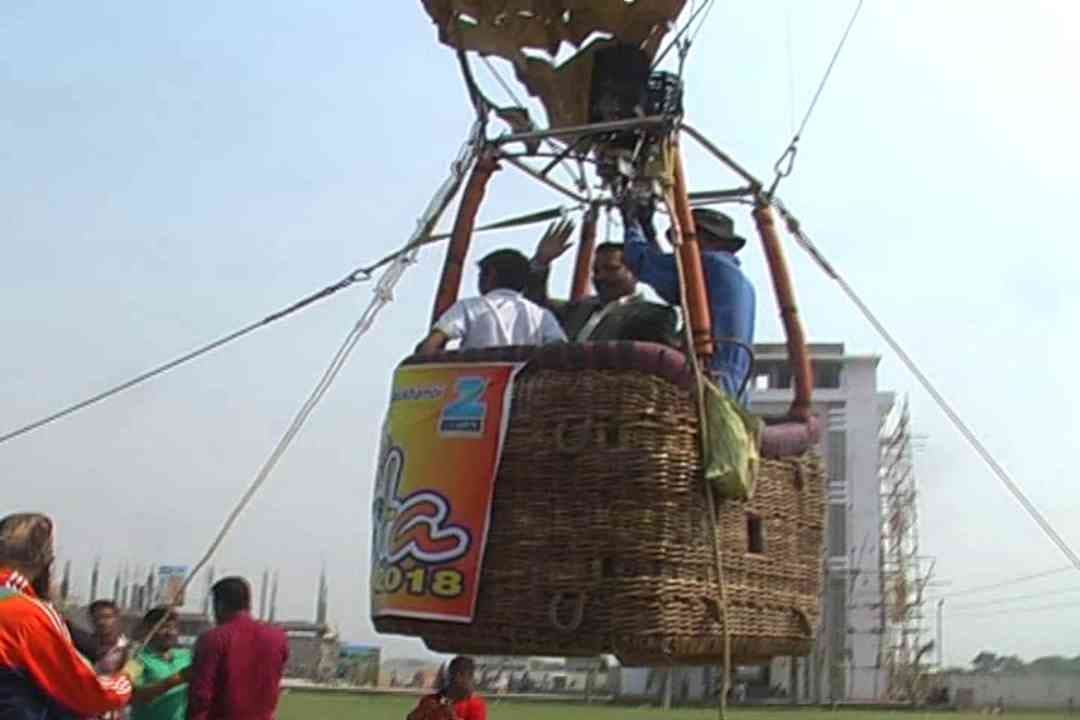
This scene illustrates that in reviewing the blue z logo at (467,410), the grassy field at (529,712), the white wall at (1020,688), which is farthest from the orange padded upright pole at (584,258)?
the white wall at (1020,688)

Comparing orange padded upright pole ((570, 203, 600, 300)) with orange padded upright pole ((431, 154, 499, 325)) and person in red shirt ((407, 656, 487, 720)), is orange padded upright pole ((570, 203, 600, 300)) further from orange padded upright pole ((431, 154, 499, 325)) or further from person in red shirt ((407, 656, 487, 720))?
person in red shirt ((407, 656, 487, 720))

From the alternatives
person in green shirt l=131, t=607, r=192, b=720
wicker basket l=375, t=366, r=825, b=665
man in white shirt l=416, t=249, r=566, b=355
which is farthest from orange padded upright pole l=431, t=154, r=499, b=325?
person in green shirt l=131, t=607, r=192, b=720

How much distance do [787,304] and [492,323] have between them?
1.14 m

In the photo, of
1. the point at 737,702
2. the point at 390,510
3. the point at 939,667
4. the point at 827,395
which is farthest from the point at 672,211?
the point at 939,667

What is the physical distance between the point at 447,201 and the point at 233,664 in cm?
179

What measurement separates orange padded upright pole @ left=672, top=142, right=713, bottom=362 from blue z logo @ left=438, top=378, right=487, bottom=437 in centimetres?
60

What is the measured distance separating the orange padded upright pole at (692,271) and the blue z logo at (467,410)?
23.6 inches

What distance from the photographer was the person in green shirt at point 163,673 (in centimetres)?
595

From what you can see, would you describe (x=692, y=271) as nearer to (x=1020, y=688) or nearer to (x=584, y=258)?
(x=584, y=258)

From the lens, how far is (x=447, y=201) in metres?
5.06

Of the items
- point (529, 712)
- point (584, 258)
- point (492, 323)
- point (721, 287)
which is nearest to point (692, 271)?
point (721, 287)

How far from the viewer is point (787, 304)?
527 cm

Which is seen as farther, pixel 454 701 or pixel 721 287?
pixel 454 701

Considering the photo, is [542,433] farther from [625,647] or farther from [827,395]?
[827,395]
